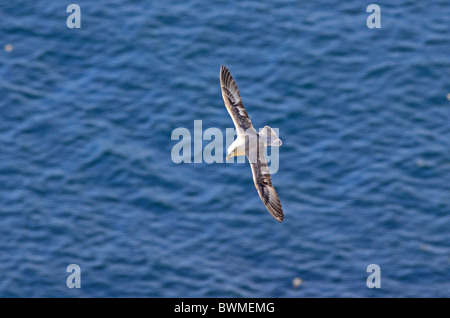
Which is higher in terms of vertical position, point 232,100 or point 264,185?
point 232,100

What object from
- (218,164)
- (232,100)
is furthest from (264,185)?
(218,164)

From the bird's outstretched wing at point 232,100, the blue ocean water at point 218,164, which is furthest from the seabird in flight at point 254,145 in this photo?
the blue ocean water at point 218,164

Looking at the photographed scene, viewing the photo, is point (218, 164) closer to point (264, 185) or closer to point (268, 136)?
point (264, 185)

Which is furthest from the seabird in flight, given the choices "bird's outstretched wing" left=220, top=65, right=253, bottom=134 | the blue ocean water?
the blue ocean water

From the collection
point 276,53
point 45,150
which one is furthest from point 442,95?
point 45,150

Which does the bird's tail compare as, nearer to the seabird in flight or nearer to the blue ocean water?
the seabird in flight
